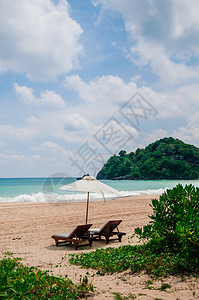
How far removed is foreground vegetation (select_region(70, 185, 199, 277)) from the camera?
508 centimetres

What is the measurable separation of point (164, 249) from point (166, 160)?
74.5m

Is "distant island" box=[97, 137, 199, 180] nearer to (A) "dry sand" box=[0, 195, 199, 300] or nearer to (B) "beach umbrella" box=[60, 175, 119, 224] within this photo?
(A) "dry sand" box=[0, 195, 199, 300]

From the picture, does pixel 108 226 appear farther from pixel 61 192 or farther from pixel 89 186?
pixel 61 192

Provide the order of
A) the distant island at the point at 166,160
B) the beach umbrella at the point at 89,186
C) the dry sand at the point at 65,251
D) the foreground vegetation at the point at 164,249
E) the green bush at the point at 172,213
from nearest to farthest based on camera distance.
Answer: the dry sand at the point at 65,251 → the foreground vegetation at the point at 164,249 → the green bush at the point at 172,213 → the beach umbrella at the point at 89,186 → the distant island at the point at 166,160

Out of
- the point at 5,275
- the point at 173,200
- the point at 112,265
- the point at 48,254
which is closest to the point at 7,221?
the point at 48,254

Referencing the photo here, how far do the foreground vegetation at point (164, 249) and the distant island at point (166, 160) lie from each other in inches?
2773

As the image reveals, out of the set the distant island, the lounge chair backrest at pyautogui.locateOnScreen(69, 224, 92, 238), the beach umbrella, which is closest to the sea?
the beach umbrella

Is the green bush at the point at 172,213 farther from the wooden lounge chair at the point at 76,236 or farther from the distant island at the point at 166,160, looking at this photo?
the distant island at the point at 166,160

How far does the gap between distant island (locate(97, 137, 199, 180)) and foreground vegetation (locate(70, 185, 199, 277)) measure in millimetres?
70433

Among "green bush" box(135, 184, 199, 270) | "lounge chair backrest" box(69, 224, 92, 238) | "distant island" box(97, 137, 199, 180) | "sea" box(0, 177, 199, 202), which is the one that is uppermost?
"distant island" box(97, 137, 199, 180)

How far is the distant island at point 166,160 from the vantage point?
77.5 m

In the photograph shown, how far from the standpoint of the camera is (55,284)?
4727mm

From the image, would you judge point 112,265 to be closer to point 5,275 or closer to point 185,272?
point 185,272

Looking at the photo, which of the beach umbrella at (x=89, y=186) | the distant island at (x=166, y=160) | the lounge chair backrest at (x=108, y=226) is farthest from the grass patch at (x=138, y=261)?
the distant island at (x=166, y=160)
